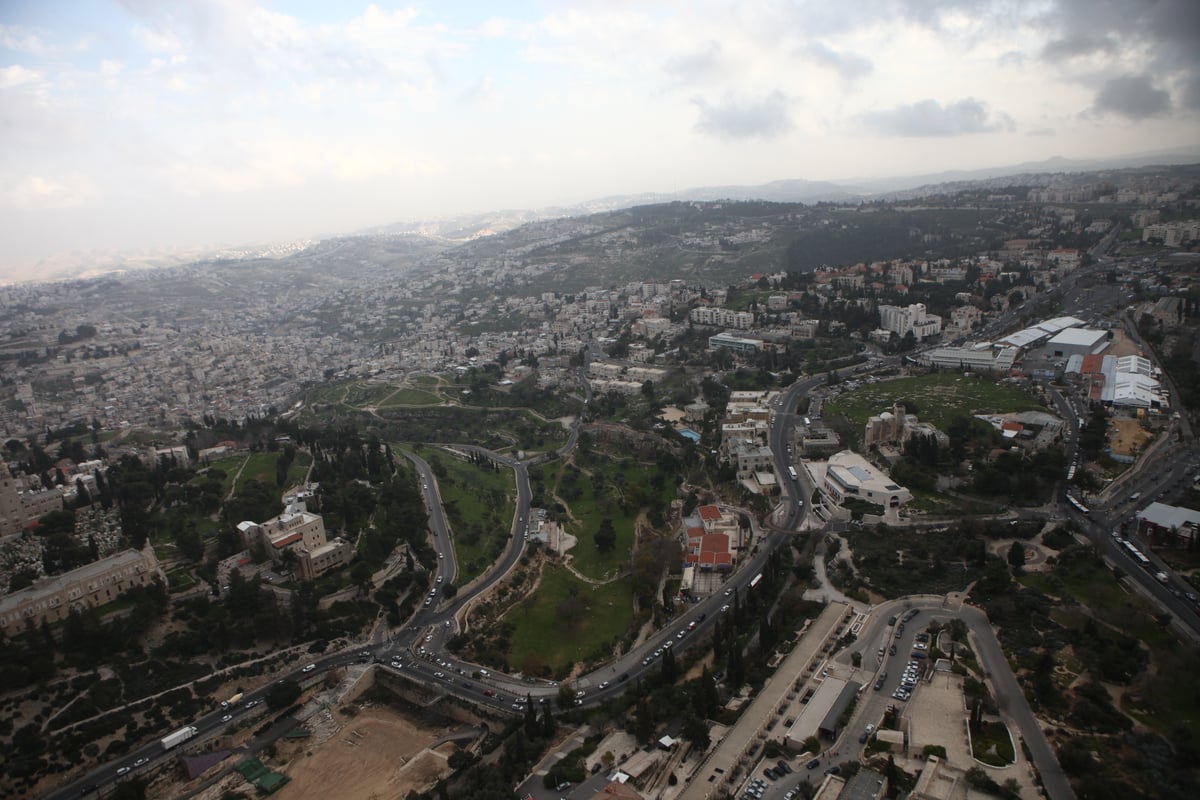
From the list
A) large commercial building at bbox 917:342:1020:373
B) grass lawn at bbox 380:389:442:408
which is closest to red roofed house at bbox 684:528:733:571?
large commercial building at bbox 917:342:1020:373

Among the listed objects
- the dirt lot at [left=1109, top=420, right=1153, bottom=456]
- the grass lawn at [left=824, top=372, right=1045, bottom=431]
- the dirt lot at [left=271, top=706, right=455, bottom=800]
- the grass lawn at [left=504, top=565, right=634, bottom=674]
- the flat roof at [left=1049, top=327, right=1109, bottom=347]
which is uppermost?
the flat roof at [left=1049, top=327, right=1109, bottom=347]

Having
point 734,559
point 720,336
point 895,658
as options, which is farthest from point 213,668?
point 720,336

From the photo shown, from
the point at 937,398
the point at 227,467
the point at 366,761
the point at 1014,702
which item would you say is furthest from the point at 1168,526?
the point at 227,467

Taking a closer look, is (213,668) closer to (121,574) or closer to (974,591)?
(121,574)

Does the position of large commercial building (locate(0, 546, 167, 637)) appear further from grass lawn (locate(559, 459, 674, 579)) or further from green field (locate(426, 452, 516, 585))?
grass lawn (locate(559, 459, 674, 579))

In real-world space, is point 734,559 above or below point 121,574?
below

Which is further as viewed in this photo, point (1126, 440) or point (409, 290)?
point (409, 290)
